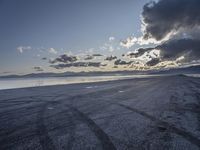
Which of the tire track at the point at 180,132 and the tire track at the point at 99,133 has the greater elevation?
the tire track at the point at 99,133

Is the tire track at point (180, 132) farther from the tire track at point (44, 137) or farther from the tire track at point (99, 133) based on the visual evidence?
the tire track at point (44, 137)

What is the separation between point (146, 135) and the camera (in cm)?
1257

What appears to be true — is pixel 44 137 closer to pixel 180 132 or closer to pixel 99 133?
pixel 99 133

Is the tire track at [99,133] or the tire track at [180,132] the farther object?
the tire track at [180,132]

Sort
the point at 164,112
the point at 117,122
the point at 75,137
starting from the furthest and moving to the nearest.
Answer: the point at 164,112, the point at 117,122, the point at 75,137

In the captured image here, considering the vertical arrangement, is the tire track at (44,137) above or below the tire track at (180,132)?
above

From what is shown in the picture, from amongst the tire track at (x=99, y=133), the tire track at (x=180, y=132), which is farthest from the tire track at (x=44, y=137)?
the tire track at (x=180, y=132)

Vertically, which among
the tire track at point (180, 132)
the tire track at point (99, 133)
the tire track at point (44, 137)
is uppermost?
the tire track at point (44, 137)

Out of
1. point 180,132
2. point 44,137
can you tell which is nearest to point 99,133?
point 44,137

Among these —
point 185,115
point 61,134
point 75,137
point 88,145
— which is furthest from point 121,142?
point 185,115

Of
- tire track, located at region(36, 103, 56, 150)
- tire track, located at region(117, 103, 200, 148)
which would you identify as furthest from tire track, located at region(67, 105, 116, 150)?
tire track, located at region(117, 103, 200, 148)

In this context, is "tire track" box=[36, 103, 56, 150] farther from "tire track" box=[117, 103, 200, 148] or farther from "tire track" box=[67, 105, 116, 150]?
"tire track" box=[117, 103, 200, 148]

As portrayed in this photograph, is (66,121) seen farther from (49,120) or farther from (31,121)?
(31,121)

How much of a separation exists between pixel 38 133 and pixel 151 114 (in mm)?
8700
